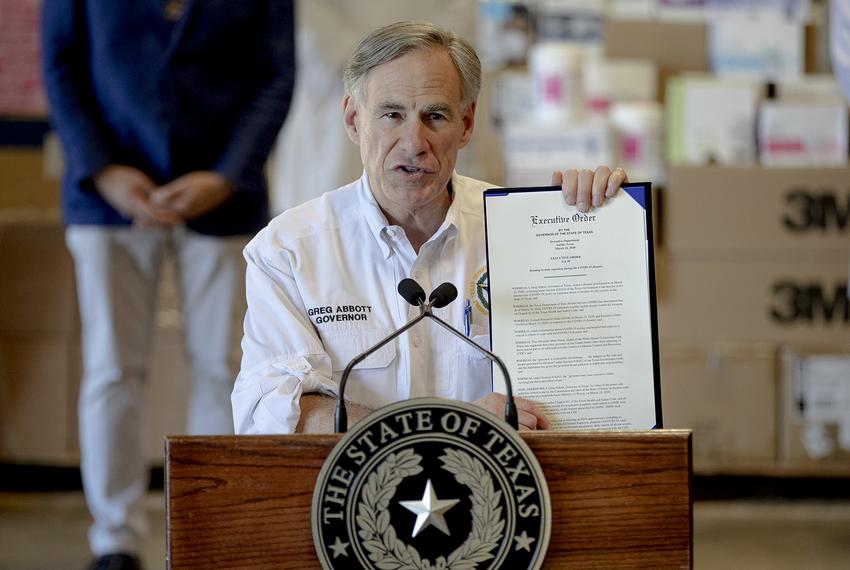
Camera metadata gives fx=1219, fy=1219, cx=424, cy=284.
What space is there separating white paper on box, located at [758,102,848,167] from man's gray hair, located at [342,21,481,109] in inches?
80.1

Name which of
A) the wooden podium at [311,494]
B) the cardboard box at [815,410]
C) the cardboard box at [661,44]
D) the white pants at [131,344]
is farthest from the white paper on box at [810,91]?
the wooden podium at [311,494]

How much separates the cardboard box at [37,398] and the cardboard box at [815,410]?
182 centimetres

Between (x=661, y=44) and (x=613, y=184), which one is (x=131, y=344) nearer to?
(x=613, y=184)

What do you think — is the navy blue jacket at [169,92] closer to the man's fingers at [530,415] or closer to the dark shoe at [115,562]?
the dark shoe at [115,562]

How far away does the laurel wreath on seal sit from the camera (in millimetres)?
972

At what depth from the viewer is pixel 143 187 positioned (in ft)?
7.41

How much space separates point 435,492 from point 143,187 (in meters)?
1.43

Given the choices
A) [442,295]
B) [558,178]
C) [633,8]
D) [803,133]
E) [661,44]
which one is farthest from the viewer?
[633,8]

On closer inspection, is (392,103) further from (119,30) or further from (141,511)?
(141,511)

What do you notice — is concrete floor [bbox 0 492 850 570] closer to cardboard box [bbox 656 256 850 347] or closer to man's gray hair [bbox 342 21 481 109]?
cardboard box [bbox 656 256 850 347]

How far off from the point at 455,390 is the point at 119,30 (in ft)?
3.94

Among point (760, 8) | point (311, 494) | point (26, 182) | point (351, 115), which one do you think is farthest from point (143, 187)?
point (760, 8)

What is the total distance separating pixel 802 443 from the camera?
312 cm

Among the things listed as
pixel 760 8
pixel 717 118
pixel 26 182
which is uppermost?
pixel 760 8
